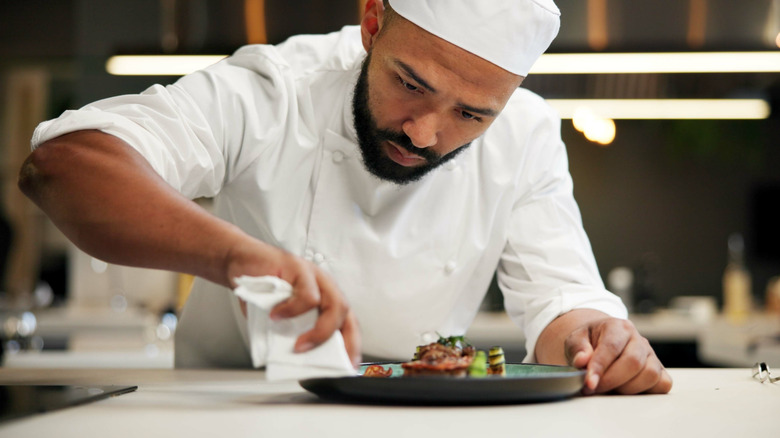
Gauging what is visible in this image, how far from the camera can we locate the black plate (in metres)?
0.82

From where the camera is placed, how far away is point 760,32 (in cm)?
347

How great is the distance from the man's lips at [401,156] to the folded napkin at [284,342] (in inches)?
21.1

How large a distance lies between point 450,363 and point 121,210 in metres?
0.39

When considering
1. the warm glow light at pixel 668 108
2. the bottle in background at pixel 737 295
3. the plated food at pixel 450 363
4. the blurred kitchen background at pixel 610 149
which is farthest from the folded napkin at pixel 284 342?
the warm glow light at pixel 668 108

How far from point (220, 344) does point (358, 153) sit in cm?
49

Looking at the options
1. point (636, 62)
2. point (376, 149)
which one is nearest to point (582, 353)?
point (376, 149)

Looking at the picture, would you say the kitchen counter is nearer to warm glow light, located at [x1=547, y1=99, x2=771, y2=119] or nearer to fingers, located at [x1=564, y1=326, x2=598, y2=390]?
fingers, located at [x1=564, y1=326, x2=598, y2=390]

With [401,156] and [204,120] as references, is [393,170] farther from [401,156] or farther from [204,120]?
[204,120]

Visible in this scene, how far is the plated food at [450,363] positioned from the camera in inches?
34.6

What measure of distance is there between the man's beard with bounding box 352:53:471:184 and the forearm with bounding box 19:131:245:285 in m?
0.43

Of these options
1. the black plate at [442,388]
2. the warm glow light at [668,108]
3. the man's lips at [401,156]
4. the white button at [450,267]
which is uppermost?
the warm glow light at [668,108]

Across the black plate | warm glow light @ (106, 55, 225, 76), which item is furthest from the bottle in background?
the black plate

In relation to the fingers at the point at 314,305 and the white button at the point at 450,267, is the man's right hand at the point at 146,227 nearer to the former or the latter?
the fingers at the point at 314,305

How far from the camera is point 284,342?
0.78 metres
